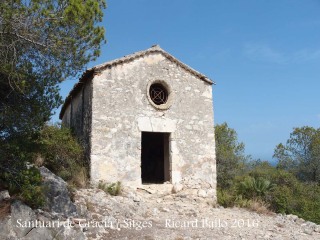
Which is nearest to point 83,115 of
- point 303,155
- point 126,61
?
point 126,61

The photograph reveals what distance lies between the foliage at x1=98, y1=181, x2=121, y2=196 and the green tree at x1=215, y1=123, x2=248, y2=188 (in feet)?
25.2

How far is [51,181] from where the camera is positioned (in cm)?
826

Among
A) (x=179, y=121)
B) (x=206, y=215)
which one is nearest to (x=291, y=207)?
(x=206, y=215)

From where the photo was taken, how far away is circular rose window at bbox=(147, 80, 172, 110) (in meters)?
12.0

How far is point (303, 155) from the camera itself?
23516 millimetres

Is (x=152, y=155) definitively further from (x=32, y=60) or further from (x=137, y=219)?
(x=32, y=60)

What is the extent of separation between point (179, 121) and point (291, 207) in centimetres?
545

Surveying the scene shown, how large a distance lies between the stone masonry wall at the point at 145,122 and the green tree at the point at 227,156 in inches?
208

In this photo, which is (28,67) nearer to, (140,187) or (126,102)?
(126,102)

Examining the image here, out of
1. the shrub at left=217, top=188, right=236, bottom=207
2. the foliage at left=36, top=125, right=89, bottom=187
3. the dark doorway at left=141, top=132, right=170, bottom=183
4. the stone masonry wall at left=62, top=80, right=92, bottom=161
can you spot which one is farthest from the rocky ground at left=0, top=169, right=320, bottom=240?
the dark doorway at left=141, top=132, right=170, bottom=183

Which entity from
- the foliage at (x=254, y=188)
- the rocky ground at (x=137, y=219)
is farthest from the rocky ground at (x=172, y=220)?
the foliage at (x=254, y=188)

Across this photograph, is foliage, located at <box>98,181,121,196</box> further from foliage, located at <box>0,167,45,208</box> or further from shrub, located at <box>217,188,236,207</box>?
shrub, located at <box>217,188,236,207</box>

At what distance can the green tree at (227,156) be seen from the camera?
18.2 meters

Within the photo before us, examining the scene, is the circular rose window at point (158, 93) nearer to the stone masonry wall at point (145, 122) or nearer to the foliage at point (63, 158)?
the stone masonry wall at point (145, 122)
